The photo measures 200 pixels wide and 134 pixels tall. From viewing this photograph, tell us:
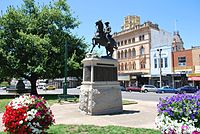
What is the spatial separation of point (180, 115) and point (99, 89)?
7336mm

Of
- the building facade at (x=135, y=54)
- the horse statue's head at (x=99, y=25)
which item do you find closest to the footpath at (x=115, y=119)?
the horse statue's head at (x=99, y=25)

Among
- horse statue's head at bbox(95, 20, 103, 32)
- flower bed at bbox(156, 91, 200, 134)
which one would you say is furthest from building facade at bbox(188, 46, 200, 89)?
flower bed at bbox(156, 91, 200, 134)

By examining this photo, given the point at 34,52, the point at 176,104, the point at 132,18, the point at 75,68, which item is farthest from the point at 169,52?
the point at 176,104

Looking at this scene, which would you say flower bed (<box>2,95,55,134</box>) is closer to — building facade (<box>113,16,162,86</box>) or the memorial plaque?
the memorial plaque

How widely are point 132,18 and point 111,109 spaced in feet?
242

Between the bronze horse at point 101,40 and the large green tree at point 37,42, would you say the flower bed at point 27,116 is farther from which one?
the large green tree at point 37,42

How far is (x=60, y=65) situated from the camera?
28.0 metres

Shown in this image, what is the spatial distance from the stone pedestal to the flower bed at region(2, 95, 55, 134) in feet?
19.2

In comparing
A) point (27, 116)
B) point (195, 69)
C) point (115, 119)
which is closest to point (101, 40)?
point (115, 119)

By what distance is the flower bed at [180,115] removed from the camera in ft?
17.5

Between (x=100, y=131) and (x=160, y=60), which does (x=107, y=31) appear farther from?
(x=160, y=60)

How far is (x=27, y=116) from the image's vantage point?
Result: 20.8 ft

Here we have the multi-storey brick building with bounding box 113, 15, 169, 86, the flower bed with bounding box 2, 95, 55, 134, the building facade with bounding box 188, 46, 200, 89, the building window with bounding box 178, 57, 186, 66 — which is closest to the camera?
the flower bed with bounding box 2, 95, 55, 134

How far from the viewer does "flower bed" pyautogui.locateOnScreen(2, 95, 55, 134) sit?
631cm
